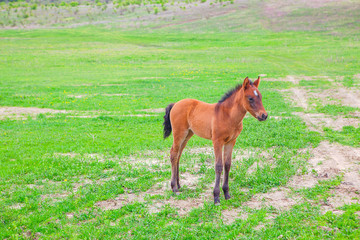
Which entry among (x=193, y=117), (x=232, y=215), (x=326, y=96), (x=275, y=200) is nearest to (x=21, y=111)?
(x=193, y=117)

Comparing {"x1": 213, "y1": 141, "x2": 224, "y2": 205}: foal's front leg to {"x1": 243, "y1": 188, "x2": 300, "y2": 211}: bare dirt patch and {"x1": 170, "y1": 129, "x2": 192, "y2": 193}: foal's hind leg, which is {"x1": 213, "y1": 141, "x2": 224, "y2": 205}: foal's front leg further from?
{"x1": 170, "y1": 129, "x2": 192, "y2": 193}: foal's hind leg

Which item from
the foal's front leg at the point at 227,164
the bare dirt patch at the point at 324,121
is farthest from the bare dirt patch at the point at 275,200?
the bare dirt patch at the point at 324,121

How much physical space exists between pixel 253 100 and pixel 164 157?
483cm

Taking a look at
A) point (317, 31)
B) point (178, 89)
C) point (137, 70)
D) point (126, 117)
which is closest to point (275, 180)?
point (126, 117)

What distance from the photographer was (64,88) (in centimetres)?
2633

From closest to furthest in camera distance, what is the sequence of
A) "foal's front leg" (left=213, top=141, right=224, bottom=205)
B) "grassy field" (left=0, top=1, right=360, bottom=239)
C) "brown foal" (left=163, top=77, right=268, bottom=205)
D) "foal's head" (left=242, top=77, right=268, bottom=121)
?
"grassy field" (left=0, top=1, right=360, bottom=239), "foal's head" (left=242, top=77, right=268, bottom=121), "brown foal" (left=163, top=77, right=268, bottom=205), "foal's front leg" (left=213, top=141, right=224, bottom=205)

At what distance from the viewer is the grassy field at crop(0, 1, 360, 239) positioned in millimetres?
7008

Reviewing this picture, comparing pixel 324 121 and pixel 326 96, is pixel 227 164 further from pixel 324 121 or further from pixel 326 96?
pixel 326 96

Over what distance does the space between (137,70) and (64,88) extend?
418 inches

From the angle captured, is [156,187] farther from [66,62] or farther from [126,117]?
[66,62]

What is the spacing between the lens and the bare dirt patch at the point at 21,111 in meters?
18.2

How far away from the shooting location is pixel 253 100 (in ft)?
24.4

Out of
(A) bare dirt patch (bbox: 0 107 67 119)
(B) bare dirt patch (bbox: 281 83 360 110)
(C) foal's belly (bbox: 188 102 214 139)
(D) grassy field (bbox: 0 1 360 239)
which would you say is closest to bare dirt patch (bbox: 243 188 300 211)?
(D) grassy field (bbox: 0 1 360 239)

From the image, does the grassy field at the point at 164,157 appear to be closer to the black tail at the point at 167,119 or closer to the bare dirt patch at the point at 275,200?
the bare dirt patch at the point at 275,200
